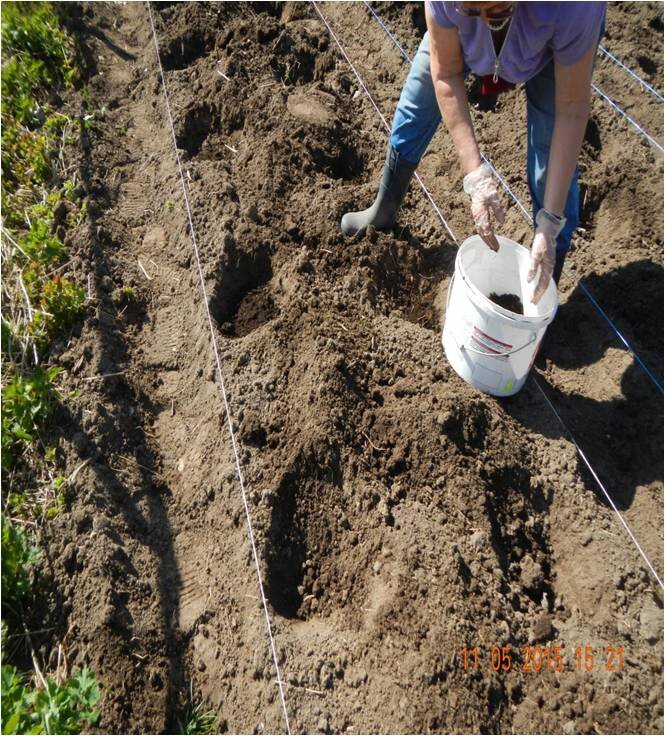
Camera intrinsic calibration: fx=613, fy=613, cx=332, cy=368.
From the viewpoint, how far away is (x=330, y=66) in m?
4.14

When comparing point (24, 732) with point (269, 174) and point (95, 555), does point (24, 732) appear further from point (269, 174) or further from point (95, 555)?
point (269, 174)

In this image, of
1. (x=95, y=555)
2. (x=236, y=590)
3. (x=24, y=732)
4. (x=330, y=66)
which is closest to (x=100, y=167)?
(x=330, y=66)

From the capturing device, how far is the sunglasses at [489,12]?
1.89 metres

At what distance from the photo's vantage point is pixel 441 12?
206cm

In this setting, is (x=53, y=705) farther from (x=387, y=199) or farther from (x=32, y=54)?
(x=32, y=54)

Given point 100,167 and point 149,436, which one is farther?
point 100,167

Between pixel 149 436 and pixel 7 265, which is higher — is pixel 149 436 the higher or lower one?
the lower one

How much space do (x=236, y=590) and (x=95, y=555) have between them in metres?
0.54

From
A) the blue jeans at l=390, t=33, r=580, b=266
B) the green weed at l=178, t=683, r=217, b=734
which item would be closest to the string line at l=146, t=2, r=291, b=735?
Answer: the green weed at l=178, t=683, r=217, b=734

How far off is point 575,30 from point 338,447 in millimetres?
1643

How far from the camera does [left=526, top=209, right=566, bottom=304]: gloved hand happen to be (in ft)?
7.46

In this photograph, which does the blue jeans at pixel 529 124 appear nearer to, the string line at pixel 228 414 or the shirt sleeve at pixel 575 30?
the shirt sleeve at pixel 575 30

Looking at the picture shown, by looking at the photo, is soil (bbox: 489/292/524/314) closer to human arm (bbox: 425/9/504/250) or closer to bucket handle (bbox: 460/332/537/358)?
bucket handle (bbox: 460/332/537/358)

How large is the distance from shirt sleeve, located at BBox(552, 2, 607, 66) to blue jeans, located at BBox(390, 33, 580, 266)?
11.1 inches
